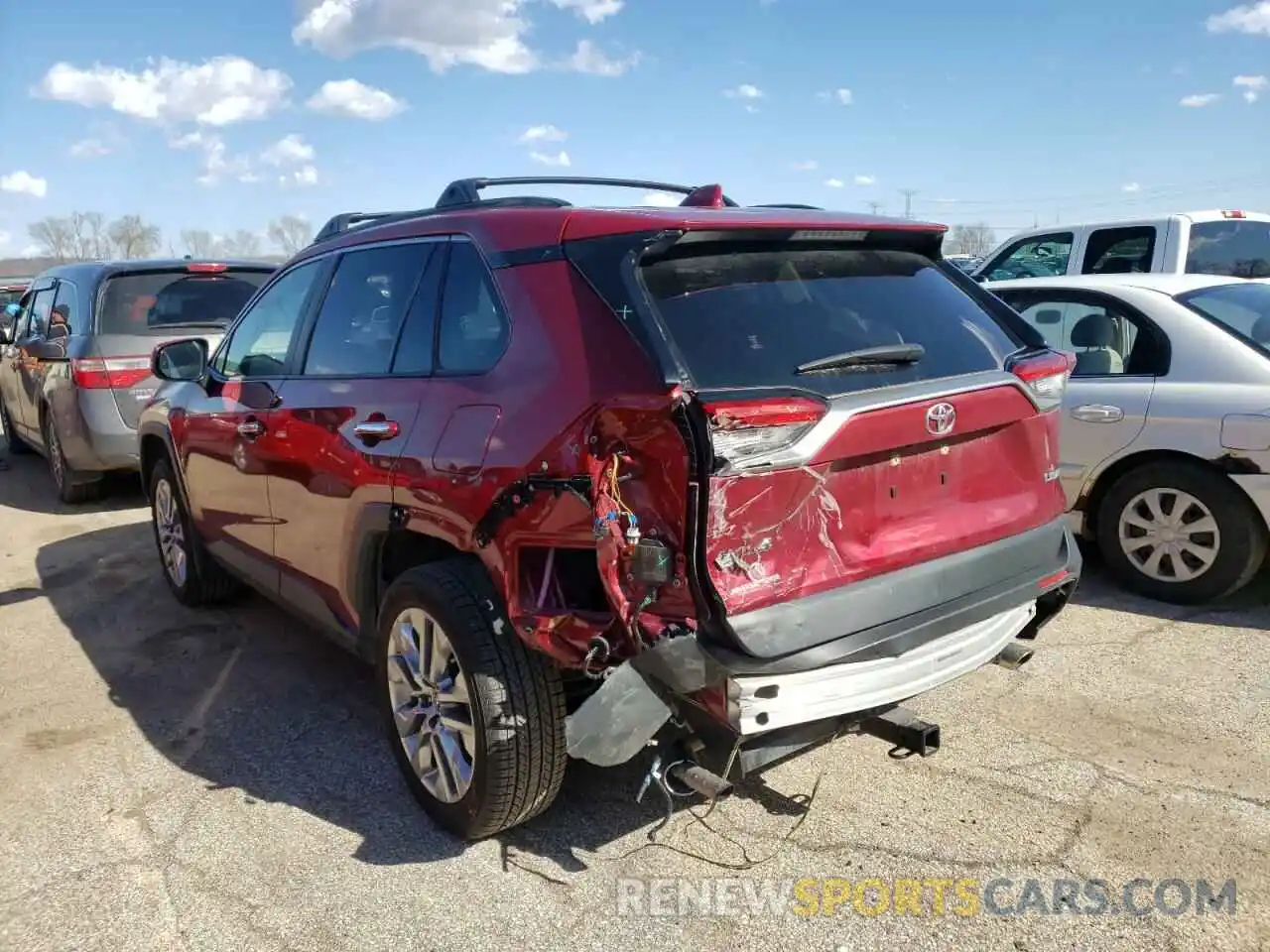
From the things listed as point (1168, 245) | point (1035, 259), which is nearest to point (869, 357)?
point (1168, 245)

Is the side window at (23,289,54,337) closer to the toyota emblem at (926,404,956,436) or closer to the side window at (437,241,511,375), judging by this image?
the side window at (437,241,511,375)

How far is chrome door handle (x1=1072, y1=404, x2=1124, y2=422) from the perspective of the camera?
4.93m

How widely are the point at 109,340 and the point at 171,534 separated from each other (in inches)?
111

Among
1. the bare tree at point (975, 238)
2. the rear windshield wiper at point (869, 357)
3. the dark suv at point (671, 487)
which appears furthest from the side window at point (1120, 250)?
the bare tree at point (975, 238)

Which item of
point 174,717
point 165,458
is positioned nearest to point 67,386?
point 165,458

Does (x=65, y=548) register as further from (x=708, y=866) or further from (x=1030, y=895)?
(x=1030, y=895)

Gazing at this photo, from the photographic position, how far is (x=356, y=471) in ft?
10.9

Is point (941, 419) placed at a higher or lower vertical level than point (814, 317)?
lower

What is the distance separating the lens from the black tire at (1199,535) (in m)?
4.61

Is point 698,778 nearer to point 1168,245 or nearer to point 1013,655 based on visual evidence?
point 1013,655

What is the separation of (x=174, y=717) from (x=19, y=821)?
772 mm

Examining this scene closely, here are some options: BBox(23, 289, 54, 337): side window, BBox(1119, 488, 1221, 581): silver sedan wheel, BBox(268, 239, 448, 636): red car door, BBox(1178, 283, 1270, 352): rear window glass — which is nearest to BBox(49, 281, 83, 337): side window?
BBox(23, 289, 54, 337): side window

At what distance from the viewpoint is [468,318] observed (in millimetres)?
3008

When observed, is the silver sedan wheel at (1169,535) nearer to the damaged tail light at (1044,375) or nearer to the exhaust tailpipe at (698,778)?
the damaged tail light at (1044,375)
